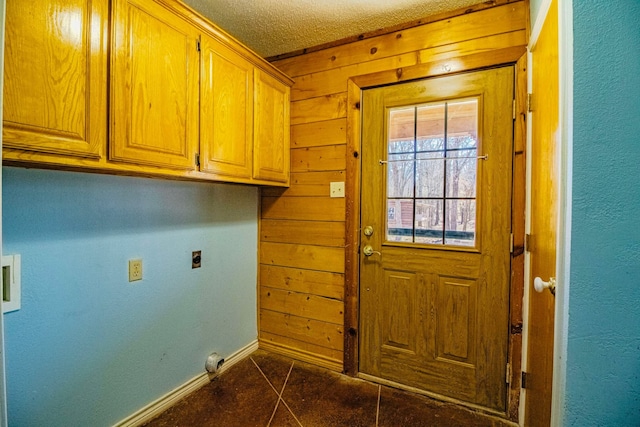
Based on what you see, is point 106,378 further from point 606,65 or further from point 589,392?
point 606,65

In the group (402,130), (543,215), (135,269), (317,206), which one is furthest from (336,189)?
(135,269)

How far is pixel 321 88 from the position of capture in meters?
2.19

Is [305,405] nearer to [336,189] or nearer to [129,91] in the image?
[336,189]

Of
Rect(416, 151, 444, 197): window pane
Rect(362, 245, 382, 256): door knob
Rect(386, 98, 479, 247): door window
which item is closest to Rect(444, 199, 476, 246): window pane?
Answer: Rect(386, 98, 479, 247): door window

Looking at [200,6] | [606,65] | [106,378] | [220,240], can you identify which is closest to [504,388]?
[606,65]

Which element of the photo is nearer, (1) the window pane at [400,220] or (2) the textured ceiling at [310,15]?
(2) the textured ceiling at [310,15]

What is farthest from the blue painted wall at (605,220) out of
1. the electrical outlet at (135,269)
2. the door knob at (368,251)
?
the electrical outlet at (135,269)

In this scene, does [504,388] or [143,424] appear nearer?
[143,424]

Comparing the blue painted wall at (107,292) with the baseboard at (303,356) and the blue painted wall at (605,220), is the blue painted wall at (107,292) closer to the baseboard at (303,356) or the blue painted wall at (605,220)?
the baseboard at (303,356)

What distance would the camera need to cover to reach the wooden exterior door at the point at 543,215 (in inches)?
44.9

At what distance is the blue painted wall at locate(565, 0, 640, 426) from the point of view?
0.82 meters

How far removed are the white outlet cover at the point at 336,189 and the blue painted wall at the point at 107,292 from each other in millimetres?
747

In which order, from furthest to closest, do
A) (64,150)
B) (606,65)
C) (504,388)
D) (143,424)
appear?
1. (504,388)
2. (143,424)
3. (64,150)
4. (606,65)

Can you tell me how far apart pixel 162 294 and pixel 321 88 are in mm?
1722
